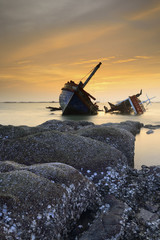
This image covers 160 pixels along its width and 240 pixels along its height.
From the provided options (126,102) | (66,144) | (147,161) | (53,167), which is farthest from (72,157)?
(126,102)

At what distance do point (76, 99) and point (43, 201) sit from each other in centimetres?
5108

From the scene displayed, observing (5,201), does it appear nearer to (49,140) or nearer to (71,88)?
(49,140)

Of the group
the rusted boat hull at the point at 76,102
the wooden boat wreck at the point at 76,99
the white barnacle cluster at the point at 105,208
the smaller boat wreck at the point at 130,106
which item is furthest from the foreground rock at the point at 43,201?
the smaller boat wreck at the point at 130,106

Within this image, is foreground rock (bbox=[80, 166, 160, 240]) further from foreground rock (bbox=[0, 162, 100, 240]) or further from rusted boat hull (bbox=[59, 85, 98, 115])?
rusted boat hull (bbox=[59, 85, 98, 115])

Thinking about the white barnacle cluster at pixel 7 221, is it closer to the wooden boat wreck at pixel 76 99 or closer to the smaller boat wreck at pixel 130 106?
the wooden boat wreck at pixel 76 99

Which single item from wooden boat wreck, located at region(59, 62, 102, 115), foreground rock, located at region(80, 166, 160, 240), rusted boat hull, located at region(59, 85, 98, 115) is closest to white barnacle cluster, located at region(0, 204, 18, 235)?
foreground rock, located at region(80, 166, 160, 240)

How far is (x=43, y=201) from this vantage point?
636 cm

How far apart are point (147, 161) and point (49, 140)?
847 cm

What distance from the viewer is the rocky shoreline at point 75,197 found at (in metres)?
5.85

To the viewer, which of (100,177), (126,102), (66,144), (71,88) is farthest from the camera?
(126,102)

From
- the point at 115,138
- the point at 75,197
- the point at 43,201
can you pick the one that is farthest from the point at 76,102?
the point at 43,201

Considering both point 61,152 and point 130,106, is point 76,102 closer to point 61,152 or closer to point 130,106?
point 130,106

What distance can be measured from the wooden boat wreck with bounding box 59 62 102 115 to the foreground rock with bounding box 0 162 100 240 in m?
47.0

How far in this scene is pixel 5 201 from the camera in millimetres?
5812
